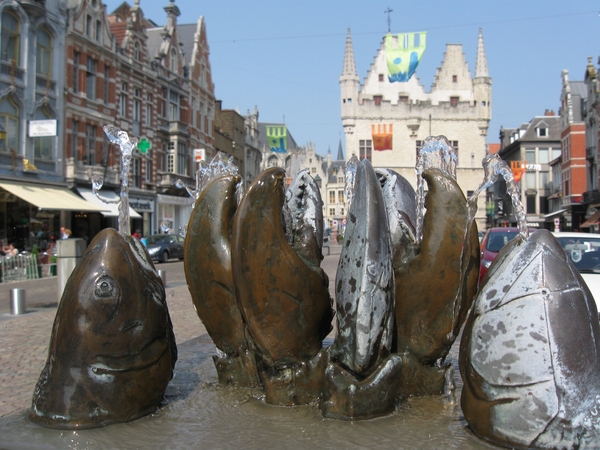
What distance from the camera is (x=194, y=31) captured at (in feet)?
146

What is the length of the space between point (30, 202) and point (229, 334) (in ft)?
65.8

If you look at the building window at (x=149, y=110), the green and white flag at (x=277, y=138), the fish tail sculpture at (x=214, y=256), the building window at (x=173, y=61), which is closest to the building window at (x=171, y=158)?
the building window at (x=149, y=110)

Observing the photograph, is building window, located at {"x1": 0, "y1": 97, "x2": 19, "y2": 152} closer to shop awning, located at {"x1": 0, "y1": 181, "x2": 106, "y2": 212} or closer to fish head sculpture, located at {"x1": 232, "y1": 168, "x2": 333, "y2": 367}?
shop awning, located at {"x1": 0, "y1": 181, "x2": 106, "y2": 212}

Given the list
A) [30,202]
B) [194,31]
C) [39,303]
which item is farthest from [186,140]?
[39,303]

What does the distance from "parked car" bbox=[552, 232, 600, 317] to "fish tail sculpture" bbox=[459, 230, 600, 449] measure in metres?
5.02

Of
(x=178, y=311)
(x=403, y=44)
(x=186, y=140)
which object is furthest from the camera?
(x=403, y=44)

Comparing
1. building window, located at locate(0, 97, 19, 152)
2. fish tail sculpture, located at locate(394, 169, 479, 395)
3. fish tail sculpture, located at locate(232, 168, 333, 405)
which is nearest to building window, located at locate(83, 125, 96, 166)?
building window, located at locate(0, 97, 19, 152)

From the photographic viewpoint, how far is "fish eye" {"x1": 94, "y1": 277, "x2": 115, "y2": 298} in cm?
358

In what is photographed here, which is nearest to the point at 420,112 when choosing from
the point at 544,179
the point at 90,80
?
the point at 544,179

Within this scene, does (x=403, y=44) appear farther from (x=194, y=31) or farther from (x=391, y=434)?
(x=391, y=434)

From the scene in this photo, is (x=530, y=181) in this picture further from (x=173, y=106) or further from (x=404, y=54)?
(x=173, y=106)

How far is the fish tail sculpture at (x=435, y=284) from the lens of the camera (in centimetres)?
402

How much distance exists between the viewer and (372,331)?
146 inches

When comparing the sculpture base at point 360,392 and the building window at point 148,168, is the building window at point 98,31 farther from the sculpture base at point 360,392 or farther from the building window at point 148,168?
the sculpture base at point 360,392
